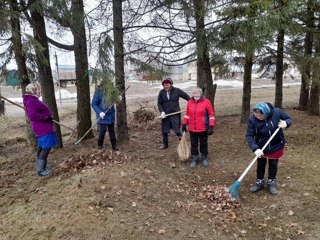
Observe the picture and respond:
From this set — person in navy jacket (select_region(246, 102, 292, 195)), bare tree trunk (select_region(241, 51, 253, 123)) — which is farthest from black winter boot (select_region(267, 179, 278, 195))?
bare tree trunk (select_region(241, 51, 253, 123))

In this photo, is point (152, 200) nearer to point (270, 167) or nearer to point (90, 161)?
point (90, 161)

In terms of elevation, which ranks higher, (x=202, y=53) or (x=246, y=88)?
(x=202, y=53)

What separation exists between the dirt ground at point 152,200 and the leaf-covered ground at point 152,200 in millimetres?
12

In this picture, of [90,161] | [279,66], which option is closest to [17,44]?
[90,161]

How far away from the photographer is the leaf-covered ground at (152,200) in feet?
12.2

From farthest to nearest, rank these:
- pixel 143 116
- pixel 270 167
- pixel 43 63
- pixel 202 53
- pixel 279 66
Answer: pixel 143 116 → pixel 279 66 → pixel 202 53 → pixel 43 63 → pixel 270 167

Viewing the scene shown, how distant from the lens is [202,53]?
6520 millimetres

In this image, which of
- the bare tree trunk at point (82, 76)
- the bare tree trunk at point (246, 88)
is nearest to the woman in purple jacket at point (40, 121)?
the bare tree trunk at point (82, 76)

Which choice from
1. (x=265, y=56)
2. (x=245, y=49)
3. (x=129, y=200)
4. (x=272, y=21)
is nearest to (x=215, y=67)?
(x=265, y=56)

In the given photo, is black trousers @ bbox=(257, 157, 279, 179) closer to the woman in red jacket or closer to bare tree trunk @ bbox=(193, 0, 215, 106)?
the woman in red jacket

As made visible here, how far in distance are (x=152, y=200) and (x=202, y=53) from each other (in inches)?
140

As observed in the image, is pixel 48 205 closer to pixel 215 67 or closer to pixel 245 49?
pixel 245 49

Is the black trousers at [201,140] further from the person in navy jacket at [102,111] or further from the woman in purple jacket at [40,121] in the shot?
the woman in purple jacket at [40,121]

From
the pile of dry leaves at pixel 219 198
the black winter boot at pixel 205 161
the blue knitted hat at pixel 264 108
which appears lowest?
the pile of dry leaves at pixel 219 198
